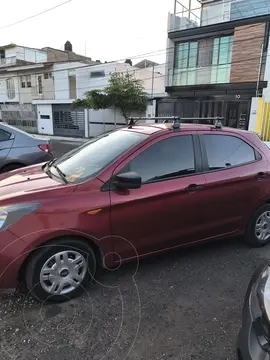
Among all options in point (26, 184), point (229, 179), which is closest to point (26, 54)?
point (26, 184)

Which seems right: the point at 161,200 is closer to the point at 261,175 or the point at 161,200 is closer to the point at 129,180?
the point at 129,180

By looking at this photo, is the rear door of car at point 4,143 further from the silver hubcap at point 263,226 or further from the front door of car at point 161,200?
the silver hubcap at point 263,226

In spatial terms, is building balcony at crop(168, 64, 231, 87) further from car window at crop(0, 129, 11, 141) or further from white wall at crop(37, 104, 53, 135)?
car window at crop(0, 129, 11, 141)

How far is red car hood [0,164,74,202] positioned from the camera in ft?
8.38

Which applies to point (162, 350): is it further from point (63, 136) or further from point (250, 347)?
point (63, 136)

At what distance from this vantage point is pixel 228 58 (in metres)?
17.1

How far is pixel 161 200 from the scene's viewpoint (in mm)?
2879

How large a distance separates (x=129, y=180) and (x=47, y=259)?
38.2 inches

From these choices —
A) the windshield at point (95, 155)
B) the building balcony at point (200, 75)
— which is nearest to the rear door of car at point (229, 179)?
the windshield at point (95, 155)

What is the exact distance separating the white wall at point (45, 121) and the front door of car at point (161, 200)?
25154mm

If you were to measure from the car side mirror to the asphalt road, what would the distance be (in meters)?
1.03

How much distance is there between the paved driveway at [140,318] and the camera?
2123 millimetres

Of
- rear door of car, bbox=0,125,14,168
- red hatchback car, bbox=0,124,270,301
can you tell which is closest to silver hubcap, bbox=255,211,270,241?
red hatchback car, bbox=0,124,270,301

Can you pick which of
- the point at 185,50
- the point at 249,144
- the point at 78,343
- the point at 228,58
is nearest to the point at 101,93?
the point at 185,50
